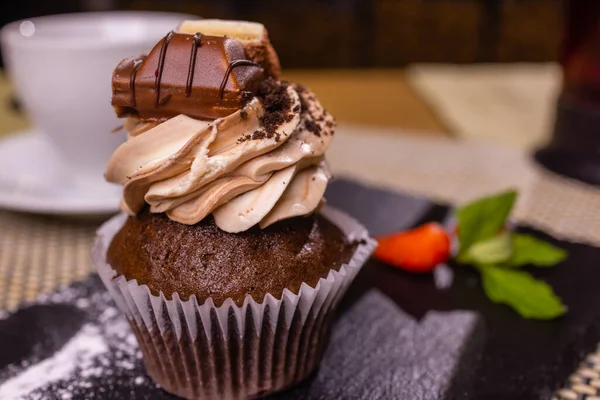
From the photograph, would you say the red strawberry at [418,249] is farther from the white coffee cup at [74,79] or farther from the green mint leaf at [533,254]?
the white coffee cup at [74,79]

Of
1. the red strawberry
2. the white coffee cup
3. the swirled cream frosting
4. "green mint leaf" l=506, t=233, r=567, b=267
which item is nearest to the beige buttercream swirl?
the swirled cream frosting

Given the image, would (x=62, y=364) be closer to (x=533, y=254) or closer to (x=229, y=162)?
(x=229, y=162)

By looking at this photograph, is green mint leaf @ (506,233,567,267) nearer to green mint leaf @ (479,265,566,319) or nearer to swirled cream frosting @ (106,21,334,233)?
green mint leaf @ (479,265,566,319)

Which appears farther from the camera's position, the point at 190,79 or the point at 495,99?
the point at 495,99

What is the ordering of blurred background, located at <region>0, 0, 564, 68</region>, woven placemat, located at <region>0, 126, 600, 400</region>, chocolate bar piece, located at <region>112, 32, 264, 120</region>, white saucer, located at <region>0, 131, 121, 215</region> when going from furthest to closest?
blurred background, located at <region>0, 0, 564, 68</region>, white saucer, located at <region>0, 131, 121, 215</region>, woven placemat, located at <region>0, 126, 600, 400</region>, chocolate bar piece, located at <region>112, 32, 264, 120</region>

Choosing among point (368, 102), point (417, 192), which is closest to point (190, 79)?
point (417, 192)
